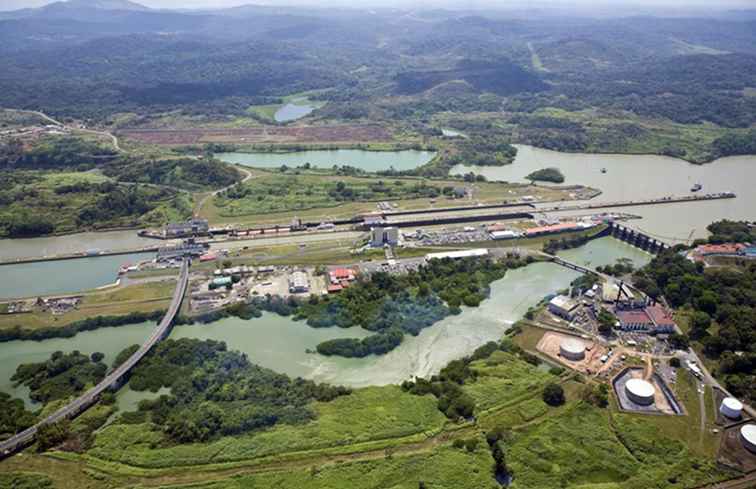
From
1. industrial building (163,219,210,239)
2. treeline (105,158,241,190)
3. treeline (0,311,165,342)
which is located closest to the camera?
treeline (0,311,165,342)

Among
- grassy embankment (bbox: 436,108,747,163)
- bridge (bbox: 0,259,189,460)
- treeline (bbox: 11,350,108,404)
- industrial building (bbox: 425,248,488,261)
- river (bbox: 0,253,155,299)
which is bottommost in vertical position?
river (bbox: 0,253,155,299)

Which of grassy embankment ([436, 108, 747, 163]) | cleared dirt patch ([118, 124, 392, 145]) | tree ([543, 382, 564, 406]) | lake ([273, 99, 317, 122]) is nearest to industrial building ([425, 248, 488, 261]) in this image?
tree ([543, 382, 564, 406])

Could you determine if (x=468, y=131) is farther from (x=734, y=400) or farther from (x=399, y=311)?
(x=734, y=400)

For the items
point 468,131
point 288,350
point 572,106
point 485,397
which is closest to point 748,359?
point 485,397

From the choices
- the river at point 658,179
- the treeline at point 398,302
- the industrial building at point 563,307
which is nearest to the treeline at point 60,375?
the treeline at point 398,302

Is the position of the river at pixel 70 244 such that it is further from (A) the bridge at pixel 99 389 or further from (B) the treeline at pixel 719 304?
(B) the treeline at pixel 719 304

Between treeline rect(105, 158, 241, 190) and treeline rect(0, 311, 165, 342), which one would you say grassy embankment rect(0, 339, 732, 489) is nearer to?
treeline rect(0, 311, 165, 342)

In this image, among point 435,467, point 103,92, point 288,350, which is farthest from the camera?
point 103,92
